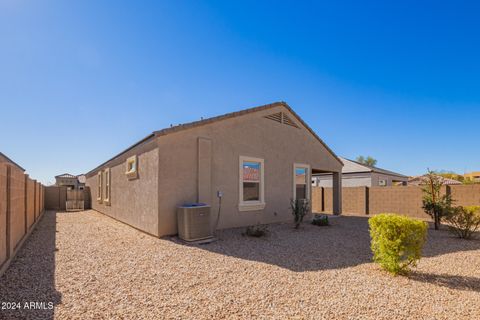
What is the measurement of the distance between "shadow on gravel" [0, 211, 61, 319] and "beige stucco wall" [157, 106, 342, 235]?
2.87 m

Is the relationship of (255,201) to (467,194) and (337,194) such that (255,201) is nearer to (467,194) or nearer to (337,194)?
(337,194)

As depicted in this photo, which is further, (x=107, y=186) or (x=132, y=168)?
(x=107, y=186)

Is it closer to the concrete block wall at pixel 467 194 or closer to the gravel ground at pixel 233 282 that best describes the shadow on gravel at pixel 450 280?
the gravel ground at pixel 233 282

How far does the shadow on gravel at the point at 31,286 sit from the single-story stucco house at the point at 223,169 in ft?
9.30

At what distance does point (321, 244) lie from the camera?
281 inches

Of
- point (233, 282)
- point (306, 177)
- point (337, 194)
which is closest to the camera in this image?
point (233, 282)

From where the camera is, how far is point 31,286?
3.79m

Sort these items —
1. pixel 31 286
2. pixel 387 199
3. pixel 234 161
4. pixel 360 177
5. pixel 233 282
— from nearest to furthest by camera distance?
pixel 31 286, pixel 233 282, pixel 234 161, pixel 387 199, pixel 360 177

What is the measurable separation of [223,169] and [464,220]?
8.16 meters

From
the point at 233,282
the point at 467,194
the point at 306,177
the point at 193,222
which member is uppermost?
the point at 306,177

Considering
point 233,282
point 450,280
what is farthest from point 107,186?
point 450,280

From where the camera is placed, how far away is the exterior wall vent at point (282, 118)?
35.8 ft

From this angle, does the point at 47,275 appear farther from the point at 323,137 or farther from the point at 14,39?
the point at 323,137

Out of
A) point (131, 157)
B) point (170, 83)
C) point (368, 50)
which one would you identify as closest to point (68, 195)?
point (131, 157)
